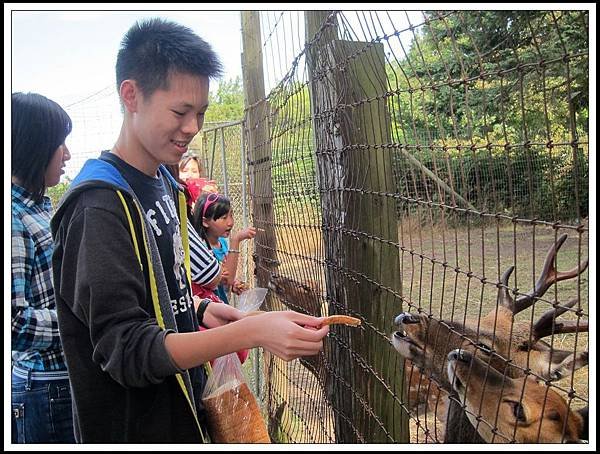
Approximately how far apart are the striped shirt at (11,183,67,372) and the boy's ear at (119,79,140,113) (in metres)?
0.66

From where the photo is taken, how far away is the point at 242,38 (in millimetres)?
4355

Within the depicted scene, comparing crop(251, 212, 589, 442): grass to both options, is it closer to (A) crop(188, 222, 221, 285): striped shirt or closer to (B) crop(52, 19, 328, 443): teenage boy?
(A) crop(188, 222, 221, 285): striped shirt

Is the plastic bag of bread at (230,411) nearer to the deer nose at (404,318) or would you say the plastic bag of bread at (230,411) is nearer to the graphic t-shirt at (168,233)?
the graphic t-shirt at (168,233)

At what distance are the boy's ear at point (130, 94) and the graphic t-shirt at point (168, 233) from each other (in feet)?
0.39

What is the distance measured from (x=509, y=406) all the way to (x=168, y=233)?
3.98 feet

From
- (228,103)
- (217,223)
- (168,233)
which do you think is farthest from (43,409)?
(228,103)

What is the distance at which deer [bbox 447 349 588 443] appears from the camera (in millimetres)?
1975

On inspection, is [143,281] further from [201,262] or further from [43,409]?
[201,262]

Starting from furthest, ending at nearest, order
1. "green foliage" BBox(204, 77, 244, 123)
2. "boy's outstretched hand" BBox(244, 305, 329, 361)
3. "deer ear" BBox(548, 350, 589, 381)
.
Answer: "green foliage" BBox(204, 77, 244, 123)
"deer ear" BBox(548, 350, 589, 381)
"boy's outstretched hand" BBox(244, 305, 329, 361)

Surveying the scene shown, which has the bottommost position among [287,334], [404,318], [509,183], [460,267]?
[460,267]

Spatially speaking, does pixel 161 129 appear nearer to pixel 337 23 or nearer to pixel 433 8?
pixel 433 8

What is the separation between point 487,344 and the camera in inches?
108

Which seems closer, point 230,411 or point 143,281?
point 143,281

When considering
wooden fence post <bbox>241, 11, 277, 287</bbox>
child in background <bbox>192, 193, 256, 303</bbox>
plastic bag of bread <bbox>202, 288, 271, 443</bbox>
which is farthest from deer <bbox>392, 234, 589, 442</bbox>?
child in background <bbox>192, 193, 256, 303</bbox>
